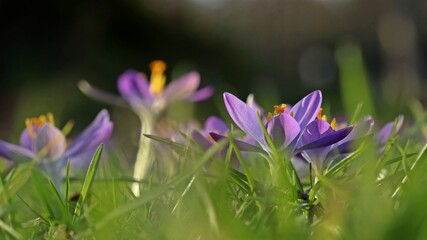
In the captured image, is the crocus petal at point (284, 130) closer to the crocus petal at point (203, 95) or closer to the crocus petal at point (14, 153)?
the crocus petal at point (14, 153)

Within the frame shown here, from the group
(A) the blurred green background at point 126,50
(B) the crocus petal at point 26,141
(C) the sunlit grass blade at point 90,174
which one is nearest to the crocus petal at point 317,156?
(C) the sunlit grass blade at point 90,174

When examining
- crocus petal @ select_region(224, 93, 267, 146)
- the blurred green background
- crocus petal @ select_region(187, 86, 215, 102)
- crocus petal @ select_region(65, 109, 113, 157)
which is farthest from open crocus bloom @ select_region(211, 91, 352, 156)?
the blurred green background

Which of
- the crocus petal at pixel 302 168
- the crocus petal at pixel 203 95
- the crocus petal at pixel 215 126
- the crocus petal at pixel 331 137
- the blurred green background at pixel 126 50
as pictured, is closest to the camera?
the crocus petal at pixel 331 137

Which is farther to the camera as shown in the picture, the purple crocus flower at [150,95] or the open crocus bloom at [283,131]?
the purple crocus flower at [150,95]

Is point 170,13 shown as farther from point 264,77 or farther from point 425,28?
point 425,28

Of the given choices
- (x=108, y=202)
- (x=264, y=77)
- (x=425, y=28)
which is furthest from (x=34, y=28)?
(x=108, y=202)

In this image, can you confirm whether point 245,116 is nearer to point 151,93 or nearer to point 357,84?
point 357,84
